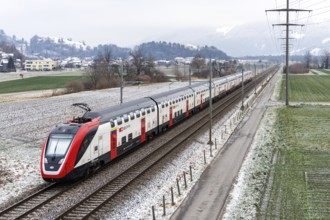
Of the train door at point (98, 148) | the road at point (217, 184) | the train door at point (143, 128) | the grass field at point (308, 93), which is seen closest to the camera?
the road at point (217, 184)

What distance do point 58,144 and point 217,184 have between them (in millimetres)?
9123

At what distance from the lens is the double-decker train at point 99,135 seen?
22969 mm

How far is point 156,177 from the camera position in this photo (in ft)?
84.7

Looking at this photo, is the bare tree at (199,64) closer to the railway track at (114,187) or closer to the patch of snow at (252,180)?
the patch of snow at (252,180)

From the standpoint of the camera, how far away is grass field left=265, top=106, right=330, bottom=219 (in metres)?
19.8

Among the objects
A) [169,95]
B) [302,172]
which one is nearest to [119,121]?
[302,172]

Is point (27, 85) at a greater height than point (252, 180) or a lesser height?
greater

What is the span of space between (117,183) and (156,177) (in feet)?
8.55

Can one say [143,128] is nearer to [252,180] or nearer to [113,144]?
[113,144]

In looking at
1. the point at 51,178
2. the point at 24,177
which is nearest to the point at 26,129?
the point at 24,177

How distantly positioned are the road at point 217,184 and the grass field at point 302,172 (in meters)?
2.45

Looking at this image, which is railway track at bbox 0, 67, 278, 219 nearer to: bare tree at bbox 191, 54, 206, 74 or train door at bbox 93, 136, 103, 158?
train door at bbox 93, 136, 103, 158

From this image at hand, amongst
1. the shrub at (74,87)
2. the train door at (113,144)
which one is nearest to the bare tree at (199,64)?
the shrub at (74,87)

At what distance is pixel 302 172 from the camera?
86.6ft
